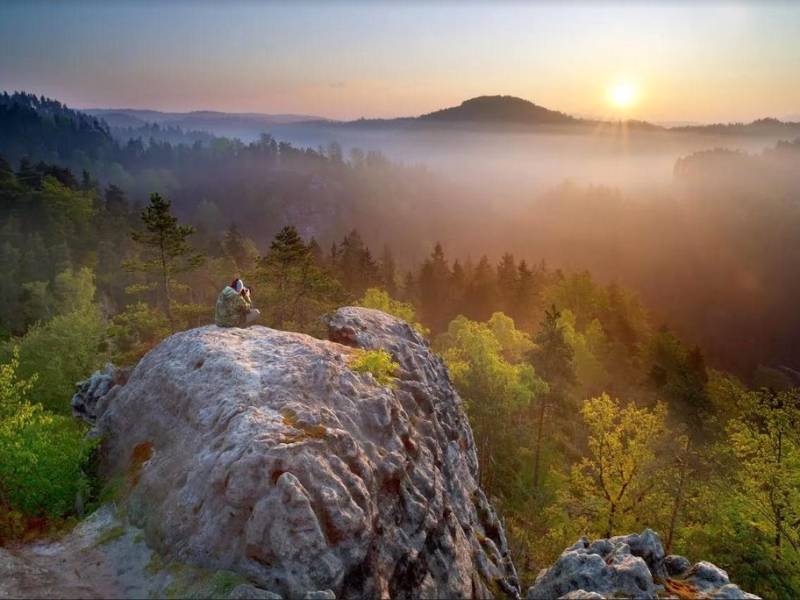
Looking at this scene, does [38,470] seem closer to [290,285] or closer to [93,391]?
[93,391]

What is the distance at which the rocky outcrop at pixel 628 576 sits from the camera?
18.4 metres

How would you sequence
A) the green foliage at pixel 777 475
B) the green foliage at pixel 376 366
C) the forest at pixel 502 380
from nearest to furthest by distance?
the green foliage at pixel 376 366 < the forest at pixel 502 380 < the green foliage at pixel 777 475

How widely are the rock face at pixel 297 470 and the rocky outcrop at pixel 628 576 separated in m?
3.82

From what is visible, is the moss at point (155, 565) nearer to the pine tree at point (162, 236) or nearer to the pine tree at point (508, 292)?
the pine tree at point (162, 236)

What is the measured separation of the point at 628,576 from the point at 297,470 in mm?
12287

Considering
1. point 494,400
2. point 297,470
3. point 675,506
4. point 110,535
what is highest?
point 297,470

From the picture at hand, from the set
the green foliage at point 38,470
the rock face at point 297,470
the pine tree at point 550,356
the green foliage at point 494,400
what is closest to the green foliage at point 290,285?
the green foliage at point 494,400

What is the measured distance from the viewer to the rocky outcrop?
60.3ft

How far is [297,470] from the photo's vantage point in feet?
56.1

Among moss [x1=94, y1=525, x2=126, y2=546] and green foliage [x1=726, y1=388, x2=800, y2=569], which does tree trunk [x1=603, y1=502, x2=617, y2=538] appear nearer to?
green foliage [x1=726, y1=388, x2=800, y2=569]

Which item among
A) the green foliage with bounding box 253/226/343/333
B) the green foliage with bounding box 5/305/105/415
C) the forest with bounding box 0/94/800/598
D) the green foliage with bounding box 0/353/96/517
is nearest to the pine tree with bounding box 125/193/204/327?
the forest with bounding box 0/94/800/598

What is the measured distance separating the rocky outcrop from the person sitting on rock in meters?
18.5

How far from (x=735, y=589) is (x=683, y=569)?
315cm

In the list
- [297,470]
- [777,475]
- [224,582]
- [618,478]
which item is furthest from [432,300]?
[224,582]
